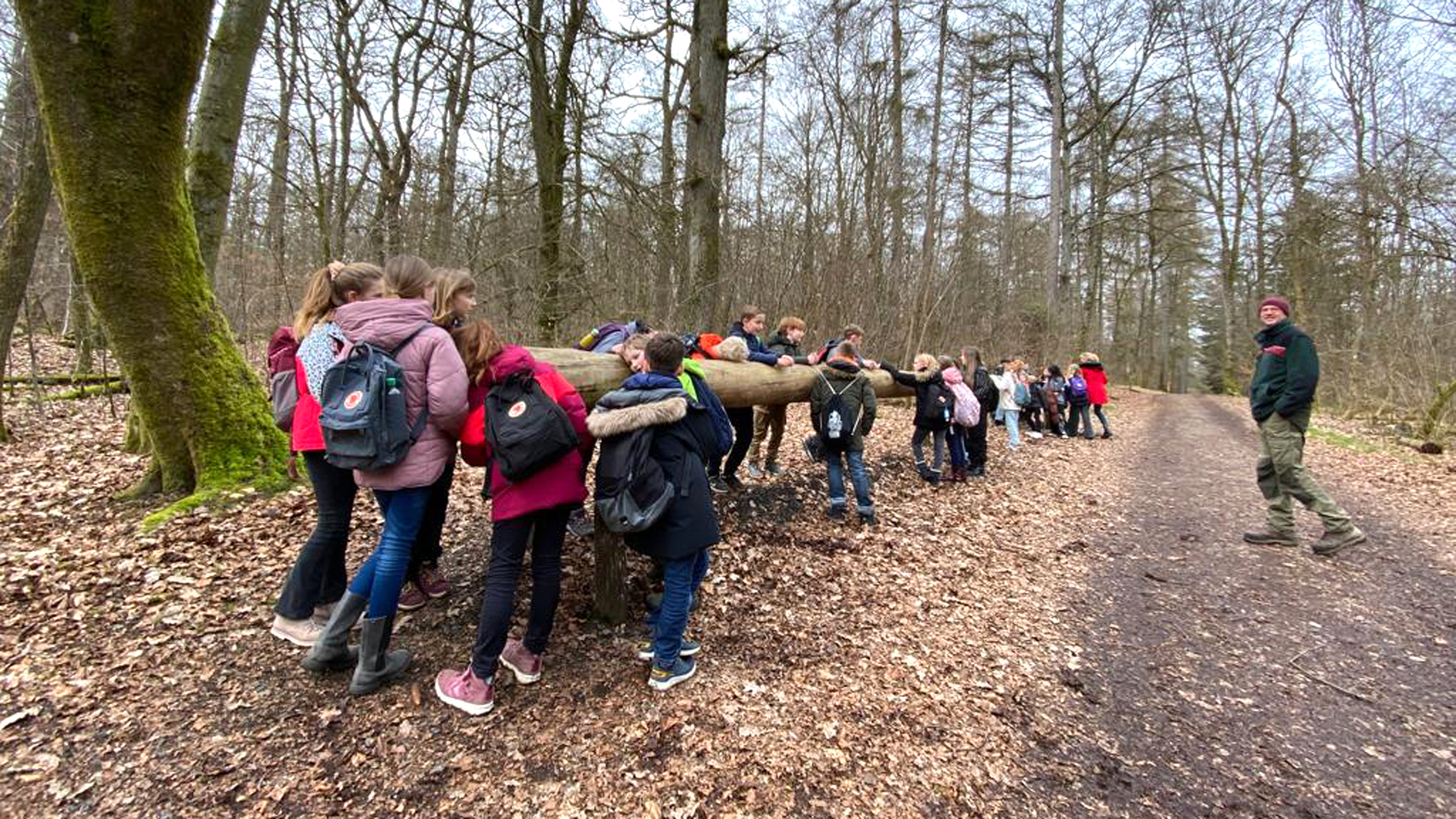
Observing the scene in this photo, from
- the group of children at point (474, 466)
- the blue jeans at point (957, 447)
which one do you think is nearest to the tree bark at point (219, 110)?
the group of children at point (474, 466)

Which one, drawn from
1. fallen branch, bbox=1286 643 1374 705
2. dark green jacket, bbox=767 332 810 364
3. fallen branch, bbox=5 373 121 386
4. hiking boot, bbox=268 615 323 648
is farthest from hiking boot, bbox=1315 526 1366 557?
fallen branch, bbox=5 373 121 386

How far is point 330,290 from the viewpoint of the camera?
121 inches

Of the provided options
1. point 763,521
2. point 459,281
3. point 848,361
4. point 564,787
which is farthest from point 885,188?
point 564,787

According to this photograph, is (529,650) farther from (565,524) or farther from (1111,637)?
(1111,637)

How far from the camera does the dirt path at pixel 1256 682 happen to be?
2670 millimetres

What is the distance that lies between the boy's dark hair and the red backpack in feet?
5.51

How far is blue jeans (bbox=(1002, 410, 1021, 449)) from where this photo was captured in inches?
421

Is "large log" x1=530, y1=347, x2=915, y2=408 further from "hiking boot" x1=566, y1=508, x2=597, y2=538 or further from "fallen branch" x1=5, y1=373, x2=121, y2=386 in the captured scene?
"fallen branch" x1=5, y1=373, x2=121, y2=386

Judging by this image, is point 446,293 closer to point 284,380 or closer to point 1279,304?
point 284,380

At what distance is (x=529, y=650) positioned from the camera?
3.03 m

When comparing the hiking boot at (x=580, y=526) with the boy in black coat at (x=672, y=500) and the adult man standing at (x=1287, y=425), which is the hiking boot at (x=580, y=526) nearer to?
the boy in black coat at (x=672, y=500)

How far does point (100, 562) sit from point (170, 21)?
3246mm

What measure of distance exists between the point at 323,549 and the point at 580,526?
1782mm

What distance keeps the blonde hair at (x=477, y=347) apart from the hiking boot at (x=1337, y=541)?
6.87 meters
